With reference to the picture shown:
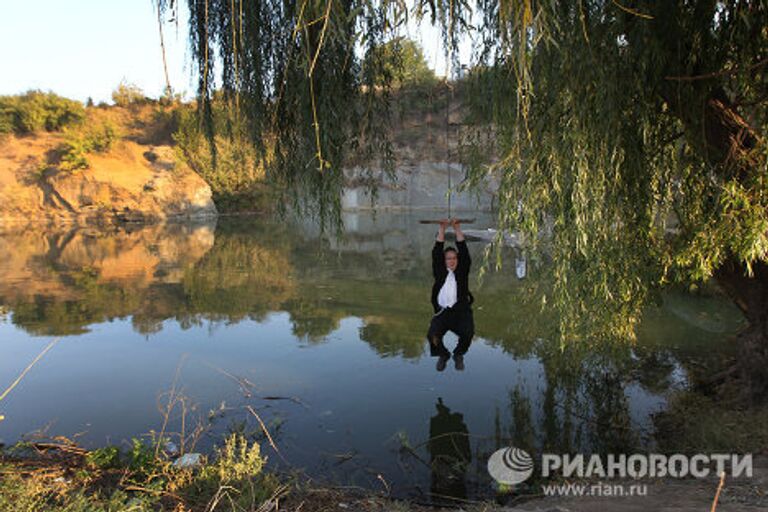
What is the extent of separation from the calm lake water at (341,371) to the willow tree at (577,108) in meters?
0.67

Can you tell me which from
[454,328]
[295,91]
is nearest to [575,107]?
[295,91]

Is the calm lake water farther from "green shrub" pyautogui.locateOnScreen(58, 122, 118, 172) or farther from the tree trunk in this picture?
"green shrub" pyautogui.locateOnScreen(58, 122, 118, 172)

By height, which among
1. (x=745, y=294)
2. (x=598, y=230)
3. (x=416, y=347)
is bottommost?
(x=416, y=347)

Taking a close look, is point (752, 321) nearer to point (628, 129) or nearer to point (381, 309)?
point (628, 129)

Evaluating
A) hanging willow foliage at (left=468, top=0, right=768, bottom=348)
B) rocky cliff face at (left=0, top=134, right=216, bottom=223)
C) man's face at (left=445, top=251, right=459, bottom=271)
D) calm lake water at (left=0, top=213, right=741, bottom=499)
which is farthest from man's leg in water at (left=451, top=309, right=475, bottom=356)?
rocky cliff face at (left=0, top=134, right=216, bottom=223)

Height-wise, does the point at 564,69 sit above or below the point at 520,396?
above

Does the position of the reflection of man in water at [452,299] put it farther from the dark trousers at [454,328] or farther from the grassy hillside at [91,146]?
the grassy hillside at [91,146]

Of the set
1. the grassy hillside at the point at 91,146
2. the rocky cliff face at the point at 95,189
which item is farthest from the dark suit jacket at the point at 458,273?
the rocky cliff face at the point at 95,189

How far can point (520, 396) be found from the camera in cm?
584

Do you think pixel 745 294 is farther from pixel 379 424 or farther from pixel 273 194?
pixel 273 194

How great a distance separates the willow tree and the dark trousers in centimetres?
124

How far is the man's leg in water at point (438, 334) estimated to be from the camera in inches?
199

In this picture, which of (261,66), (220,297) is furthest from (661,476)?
(220,297)

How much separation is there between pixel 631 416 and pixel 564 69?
12.2ft
